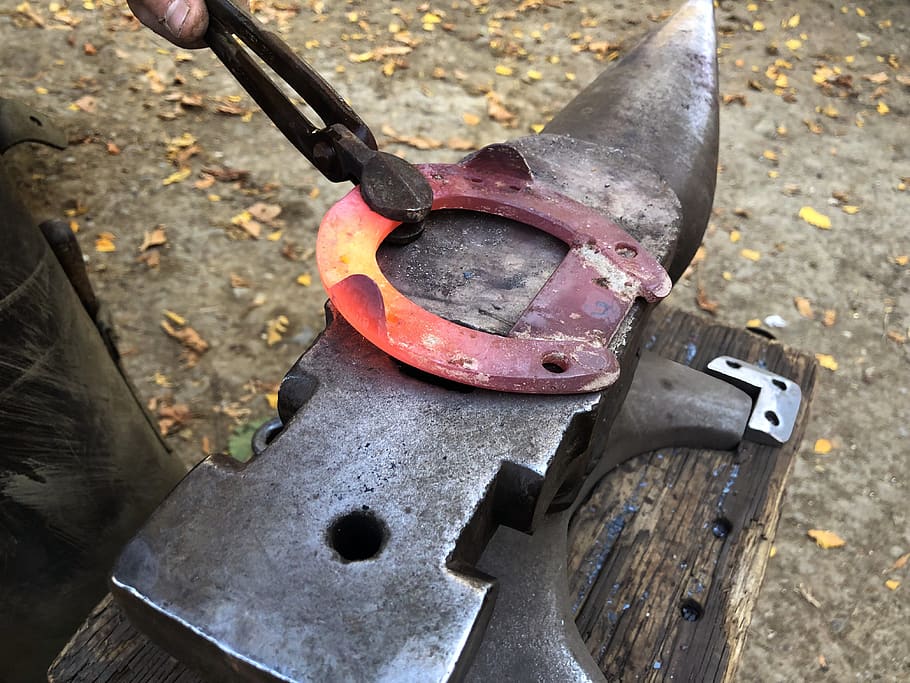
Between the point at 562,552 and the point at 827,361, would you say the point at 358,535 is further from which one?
the point at 827,361

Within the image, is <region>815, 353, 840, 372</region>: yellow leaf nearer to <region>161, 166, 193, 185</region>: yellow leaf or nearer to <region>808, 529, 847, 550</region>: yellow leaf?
<region>808, 529, 847, 550</region>: yellow leaf

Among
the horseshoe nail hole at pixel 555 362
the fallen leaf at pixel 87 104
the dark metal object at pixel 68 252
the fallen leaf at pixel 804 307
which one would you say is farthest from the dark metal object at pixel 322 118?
the fallen leaf at pixel 87 104

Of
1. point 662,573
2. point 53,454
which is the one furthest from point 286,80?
point 662,573

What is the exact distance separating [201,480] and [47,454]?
0.71 m

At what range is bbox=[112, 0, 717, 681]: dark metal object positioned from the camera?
779 mm

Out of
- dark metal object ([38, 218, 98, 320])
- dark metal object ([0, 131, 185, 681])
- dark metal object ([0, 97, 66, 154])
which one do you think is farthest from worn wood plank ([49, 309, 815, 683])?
dark metal object ([0, 97, 66, 154])

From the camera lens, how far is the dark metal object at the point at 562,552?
3.72ft

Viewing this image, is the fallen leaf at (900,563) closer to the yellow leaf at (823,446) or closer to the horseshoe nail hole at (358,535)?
the yellow leaf at (823,446)

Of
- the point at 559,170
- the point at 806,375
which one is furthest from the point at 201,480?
the point at 806,375

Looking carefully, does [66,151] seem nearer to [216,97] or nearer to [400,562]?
[216,97]

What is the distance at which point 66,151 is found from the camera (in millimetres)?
3598

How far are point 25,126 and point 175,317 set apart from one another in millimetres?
912

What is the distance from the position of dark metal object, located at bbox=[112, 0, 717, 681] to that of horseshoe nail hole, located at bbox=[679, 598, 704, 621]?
18.9 inches

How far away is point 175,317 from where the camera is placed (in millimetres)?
2969
